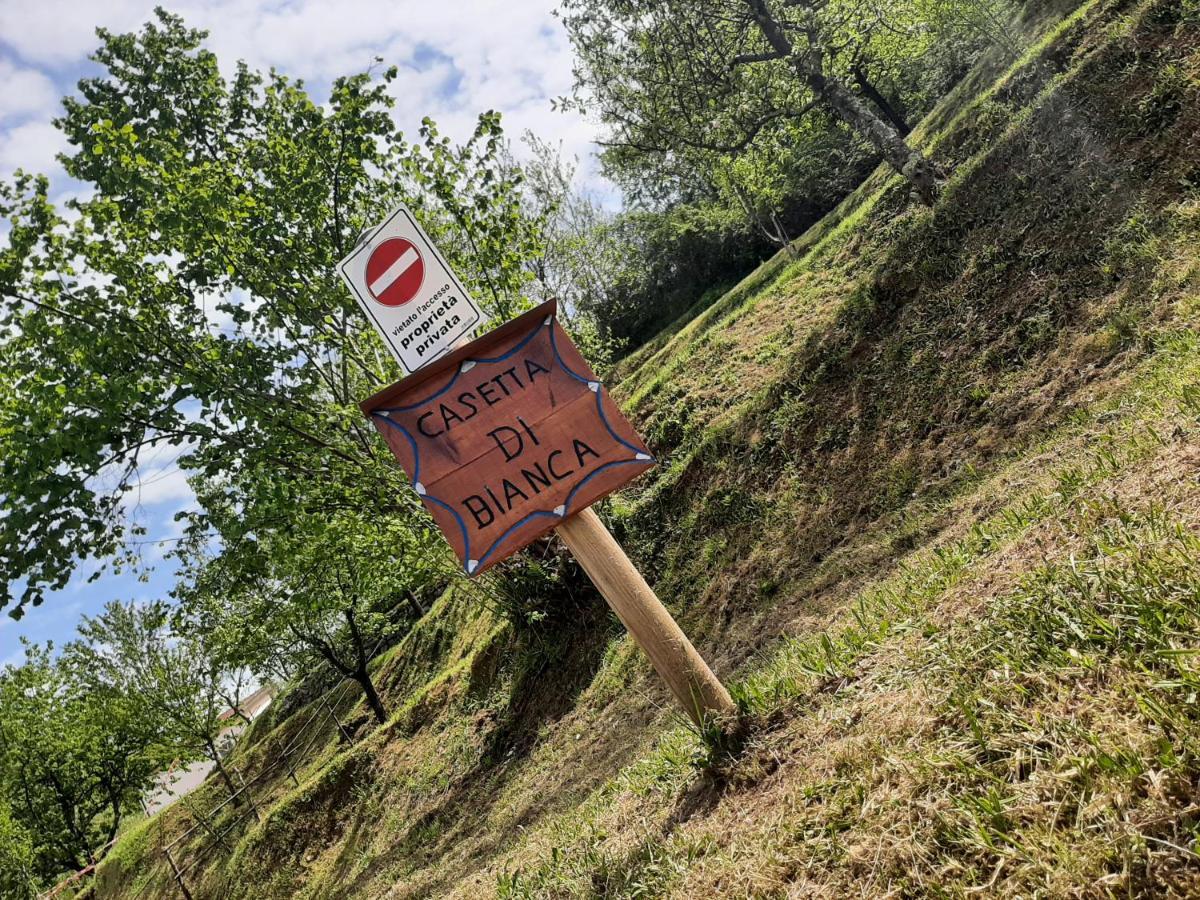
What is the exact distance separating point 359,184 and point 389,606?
21.6 metres

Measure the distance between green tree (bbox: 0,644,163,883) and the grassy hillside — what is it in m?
9.89

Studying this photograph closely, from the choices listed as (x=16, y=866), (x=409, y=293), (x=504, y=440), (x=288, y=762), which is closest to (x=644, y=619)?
(x=504, y=440)

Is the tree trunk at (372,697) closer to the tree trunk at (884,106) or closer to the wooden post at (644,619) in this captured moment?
the wooden post at (644,619)

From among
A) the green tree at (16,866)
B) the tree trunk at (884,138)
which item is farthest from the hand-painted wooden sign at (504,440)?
the green tree at (16,866)

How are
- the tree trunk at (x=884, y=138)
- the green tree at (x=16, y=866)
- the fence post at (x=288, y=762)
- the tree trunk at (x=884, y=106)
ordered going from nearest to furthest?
1. the tree trunk at (x=884, y=138)
2. the fence post at (x=288, y=762)
3. the green tree at (x=16, y=866)
4. the tree trunk at (x=884, y=106)

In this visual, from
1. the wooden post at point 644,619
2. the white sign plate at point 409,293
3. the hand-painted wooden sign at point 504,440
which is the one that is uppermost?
the white sign plate at point 409,293

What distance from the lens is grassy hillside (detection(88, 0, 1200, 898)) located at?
2.08 meters

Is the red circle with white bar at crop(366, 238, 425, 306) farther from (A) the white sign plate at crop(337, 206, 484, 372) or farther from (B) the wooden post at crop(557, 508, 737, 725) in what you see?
(B) the wooden post at crop(557, 508, 737, 725)

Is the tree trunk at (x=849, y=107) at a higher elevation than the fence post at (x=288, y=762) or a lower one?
higher

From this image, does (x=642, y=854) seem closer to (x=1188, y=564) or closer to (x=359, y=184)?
(x=1188, y=564)

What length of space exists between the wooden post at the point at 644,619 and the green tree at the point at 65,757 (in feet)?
74.9

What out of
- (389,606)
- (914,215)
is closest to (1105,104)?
(914,215)

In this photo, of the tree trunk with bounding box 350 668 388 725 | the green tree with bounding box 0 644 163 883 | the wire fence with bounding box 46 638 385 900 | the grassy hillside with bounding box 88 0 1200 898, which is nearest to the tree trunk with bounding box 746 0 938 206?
the grassy hillside with bounding box 88 0 1200 898

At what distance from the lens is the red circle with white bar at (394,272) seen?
357 centimetres
